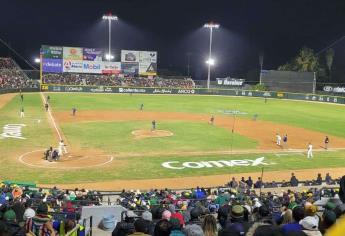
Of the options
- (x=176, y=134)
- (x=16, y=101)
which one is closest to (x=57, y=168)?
(x=176, y=134)

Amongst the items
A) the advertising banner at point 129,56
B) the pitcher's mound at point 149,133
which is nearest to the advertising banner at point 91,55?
the advertising banner at point 129,56

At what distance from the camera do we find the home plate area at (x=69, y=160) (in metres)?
28.0

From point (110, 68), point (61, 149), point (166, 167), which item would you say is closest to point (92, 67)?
point (110, 68)

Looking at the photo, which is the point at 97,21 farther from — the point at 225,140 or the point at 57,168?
the point at 57,168

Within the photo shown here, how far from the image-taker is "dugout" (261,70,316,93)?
87500 millimetres

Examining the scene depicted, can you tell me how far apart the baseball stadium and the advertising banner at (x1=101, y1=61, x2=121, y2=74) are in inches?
857

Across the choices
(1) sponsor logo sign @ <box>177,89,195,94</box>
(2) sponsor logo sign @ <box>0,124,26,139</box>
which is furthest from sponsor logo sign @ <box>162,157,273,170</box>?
(1) sponsor logo sign @ <box>177,89,195,94</box>

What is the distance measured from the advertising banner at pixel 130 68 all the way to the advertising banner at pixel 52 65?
45.2ft

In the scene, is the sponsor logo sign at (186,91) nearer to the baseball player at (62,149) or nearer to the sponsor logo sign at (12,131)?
the sponsor logo sign at (12,131)

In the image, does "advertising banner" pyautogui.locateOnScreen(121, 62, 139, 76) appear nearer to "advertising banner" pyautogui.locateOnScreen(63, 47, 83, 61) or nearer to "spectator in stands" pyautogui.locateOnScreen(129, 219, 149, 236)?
"advertising banner" pyautogui.locateOnScreen(63, 47, 83, 61)

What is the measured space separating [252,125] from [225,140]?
11220mm

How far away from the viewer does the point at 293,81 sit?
8850 centimetres

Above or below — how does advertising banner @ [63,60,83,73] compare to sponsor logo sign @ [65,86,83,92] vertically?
above

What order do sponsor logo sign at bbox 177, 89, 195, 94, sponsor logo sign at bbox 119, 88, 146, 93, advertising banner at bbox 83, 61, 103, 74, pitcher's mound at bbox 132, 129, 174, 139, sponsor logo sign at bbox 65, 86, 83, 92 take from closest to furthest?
pitcher's mound at bbox 132, 129, 174, 139 → sponsor logo sign at bbox 65, 86, 83, 92 → sponsor logo sign at bbox 119, 88, 146, 93 → advertising banner at bbox 83, 61, 103, 74 → sponsor logo sign at bbox 177, 89, 195, 94
